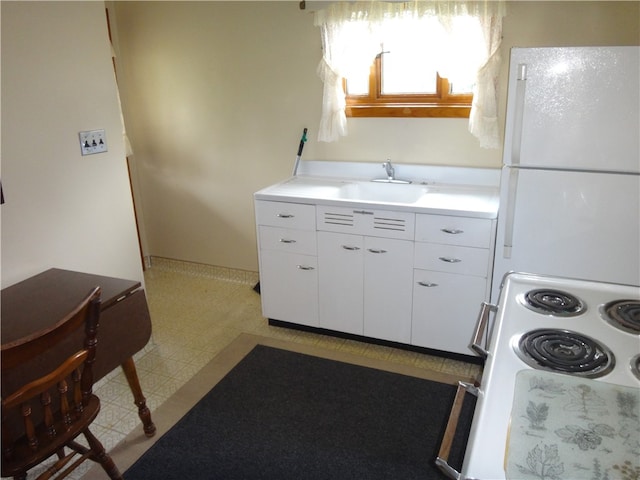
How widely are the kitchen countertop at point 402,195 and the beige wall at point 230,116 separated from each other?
0.57 feet

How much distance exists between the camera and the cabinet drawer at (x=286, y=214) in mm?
2803

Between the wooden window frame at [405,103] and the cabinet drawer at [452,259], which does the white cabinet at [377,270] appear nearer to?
the cabinet drawer at [452,259]

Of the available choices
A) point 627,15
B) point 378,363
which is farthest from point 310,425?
point 627,15

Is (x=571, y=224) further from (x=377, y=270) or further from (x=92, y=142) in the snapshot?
(x=92, y=142)

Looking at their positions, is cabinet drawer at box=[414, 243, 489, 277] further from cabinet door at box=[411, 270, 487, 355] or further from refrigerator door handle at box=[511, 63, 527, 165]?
refrigerator door handle at box=[511, 63, 527, 165]

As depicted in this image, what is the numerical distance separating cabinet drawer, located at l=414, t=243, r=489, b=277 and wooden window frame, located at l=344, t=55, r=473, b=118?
2.77 ft

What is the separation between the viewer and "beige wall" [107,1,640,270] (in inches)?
117

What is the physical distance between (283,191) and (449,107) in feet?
3.51

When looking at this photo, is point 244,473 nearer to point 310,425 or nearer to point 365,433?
point 310,425

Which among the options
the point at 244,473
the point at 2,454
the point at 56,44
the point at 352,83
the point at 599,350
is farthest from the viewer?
the point at 352,83

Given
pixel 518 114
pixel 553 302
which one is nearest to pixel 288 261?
pixel 518 114

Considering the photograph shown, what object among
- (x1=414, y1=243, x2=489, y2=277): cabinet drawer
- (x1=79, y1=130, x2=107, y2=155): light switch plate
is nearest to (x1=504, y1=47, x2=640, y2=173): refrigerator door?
(x1=414, y1=243, x2=489, y2=277): cabinet drawer

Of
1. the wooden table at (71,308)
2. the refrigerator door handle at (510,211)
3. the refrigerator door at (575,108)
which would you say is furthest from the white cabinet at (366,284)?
the wooden table at (71,308)

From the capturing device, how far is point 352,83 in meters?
3.16
